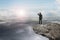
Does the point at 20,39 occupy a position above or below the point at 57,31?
below

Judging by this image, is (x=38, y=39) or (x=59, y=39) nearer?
(x=59, y=39)

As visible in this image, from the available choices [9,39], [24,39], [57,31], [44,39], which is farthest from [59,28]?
[9,39]

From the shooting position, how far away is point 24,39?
37.3 meters

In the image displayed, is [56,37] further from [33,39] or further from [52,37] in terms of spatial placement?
[33,39]

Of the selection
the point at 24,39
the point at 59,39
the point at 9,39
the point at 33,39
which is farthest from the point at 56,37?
the point at 9,39

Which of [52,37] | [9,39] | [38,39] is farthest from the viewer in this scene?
[9,39]

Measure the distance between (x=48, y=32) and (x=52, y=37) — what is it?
441 cm

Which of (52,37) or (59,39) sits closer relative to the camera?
(59,39)

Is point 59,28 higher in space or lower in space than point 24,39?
higher

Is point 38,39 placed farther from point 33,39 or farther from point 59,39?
point 59,39

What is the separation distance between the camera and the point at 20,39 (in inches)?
1480

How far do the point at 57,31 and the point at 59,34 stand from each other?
1.96 metres

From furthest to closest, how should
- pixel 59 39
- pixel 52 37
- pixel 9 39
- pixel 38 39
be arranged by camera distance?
pixel 9 39 < pixel 38 39 < pixel 52 37 < pixel 59 39

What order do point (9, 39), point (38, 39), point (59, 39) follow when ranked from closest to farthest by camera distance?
1. point (59, 39)
2. point (38, 39)
3. point (9, 39)
